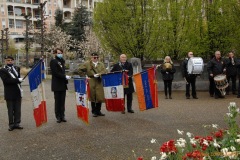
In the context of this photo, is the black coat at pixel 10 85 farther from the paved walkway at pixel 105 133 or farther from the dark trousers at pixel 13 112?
the paved walkway at pixel 105 133

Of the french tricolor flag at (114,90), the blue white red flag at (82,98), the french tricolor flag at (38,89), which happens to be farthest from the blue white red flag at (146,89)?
the french tricolor flag at (38,89)

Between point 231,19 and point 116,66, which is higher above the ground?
point 231,19

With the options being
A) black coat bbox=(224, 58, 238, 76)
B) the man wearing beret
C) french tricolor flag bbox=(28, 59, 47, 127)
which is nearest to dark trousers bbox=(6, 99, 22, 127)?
french tricolor flag bbox=(28, 59, 47, 127)

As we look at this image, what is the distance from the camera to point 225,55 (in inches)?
640

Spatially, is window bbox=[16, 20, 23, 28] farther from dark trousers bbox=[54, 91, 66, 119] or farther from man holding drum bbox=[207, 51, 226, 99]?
dark trousers bbox=[54, 91, 66, 119]

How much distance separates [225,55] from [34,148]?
12.2 metres

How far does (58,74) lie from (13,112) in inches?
55.8

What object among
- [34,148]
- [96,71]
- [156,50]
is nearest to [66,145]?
[34,148]

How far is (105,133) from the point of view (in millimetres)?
7309

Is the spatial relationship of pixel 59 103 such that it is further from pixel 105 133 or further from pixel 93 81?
pixel 105 133

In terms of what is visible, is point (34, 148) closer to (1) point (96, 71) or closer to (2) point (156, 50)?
(1) point (96, 71)

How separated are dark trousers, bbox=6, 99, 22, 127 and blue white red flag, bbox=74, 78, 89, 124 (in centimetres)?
143

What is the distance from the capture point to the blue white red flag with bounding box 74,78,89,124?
312 inches

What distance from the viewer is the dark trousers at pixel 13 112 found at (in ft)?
26.1
